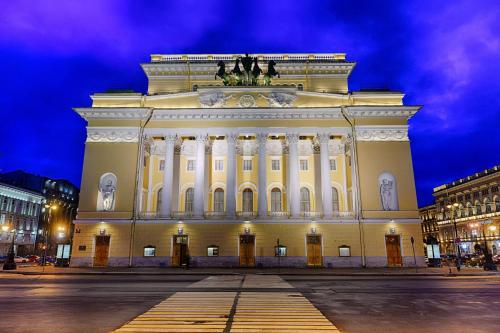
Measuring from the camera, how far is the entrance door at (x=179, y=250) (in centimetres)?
3488

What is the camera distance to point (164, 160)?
40781mm

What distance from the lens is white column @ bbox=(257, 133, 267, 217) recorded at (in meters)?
35.7

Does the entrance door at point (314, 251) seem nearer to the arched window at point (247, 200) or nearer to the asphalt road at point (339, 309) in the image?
the arched window at point (247, 200)

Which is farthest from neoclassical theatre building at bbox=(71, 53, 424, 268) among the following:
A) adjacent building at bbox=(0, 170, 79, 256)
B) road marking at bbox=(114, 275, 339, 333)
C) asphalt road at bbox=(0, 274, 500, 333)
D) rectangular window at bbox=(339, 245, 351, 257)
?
adjacent building at bbox=(0, 170, 79, 256)

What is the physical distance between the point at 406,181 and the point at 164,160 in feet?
86.3

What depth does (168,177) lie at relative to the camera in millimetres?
36625

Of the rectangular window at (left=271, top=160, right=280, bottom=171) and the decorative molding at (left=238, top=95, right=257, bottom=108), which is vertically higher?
the decorative molding at (left=238, top=95, right=257, bottom=108)

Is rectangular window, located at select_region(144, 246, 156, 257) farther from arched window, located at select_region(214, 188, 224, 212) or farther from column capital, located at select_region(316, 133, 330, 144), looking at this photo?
column capital, located at select_region(316, 133, 330, 144)

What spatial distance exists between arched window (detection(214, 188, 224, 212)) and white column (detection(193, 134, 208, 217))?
3787 mm

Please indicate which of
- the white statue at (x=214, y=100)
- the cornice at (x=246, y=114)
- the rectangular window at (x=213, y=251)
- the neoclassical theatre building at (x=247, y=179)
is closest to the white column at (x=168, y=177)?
the neoclassical theatre building at (x=247, y=179)

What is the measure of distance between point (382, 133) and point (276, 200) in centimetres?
1339

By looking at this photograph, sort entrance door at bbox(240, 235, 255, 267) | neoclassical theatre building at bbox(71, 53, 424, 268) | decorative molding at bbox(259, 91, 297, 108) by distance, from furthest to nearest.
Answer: decorative molding at bbox(259, 91, 297, 108), neoclassical theatre building at bbox(71, 53, 424, 268), entrance door at bbox(240, 235, 255, 267)

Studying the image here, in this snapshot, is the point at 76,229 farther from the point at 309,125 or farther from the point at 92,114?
the point at 309,125

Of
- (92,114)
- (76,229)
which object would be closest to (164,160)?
(92,114)
